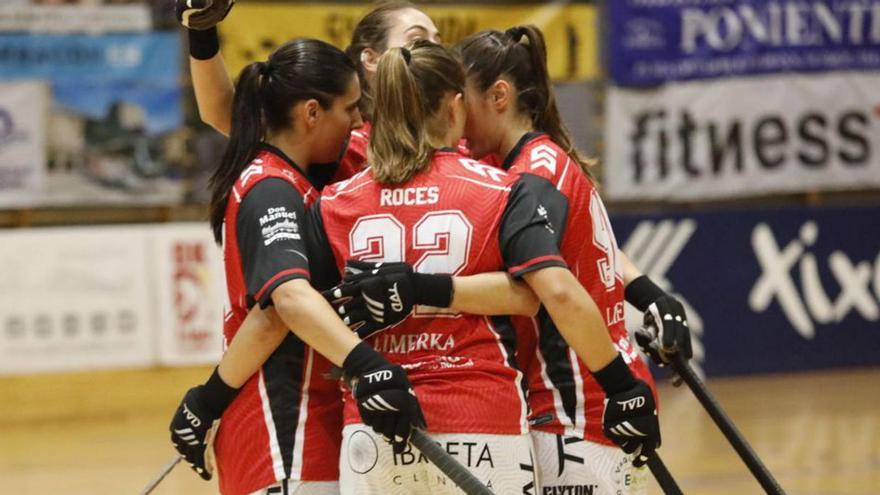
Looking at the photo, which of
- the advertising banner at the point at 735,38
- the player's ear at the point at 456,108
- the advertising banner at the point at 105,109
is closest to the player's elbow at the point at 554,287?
the player's ear at the point at 456,108

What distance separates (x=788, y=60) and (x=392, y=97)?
280 inches

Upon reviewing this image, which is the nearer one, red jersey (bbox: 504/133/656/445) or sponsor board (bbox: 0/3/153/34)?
red jersey (bbox: 504/133/656/445)

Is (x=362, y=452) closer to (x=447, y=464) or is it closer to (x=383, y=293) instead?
(x=447, y=464)

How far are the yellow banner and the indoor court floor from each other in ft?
6.96

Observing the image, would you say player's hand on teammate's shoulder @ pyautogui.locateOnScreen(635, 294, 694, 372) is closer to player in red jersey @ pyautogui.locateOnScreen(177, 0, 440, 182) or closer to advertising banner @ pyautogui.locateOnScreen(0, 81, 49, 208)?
player in red jersey @ pyautogui.locateOnScreen(177, 0, 440, 182)

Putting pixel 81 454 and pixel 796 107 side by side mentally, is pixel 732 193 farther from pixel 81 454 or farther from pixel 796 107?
pixel 81 454

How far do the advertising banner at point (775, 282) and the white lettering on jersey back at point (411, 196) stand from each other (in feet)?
21.4

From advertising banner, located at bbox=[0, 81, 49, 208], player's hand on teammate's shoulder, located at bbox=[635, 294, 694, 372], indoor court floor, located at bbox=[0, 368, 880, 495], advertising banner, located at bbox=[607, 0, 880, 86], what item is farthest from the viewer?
advertising banner, located at bbox=[607, 0, 880, 86]

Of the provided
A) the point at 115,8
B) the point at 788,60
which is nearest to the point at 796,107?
the point at 788,60

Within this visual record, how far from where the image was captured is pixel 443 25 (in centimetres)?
923

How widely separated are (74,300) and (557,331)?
581 centimetres

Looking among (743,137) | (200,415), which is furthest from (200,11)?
(743,137)

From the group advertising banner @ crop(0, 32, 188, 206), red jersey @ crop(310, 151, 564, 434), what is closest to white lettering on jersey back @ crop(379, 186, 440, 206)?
red jersey @ crop(310, 151, 564, 434)

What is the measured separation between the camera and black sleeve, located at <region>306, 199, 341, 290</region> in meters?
3.20
